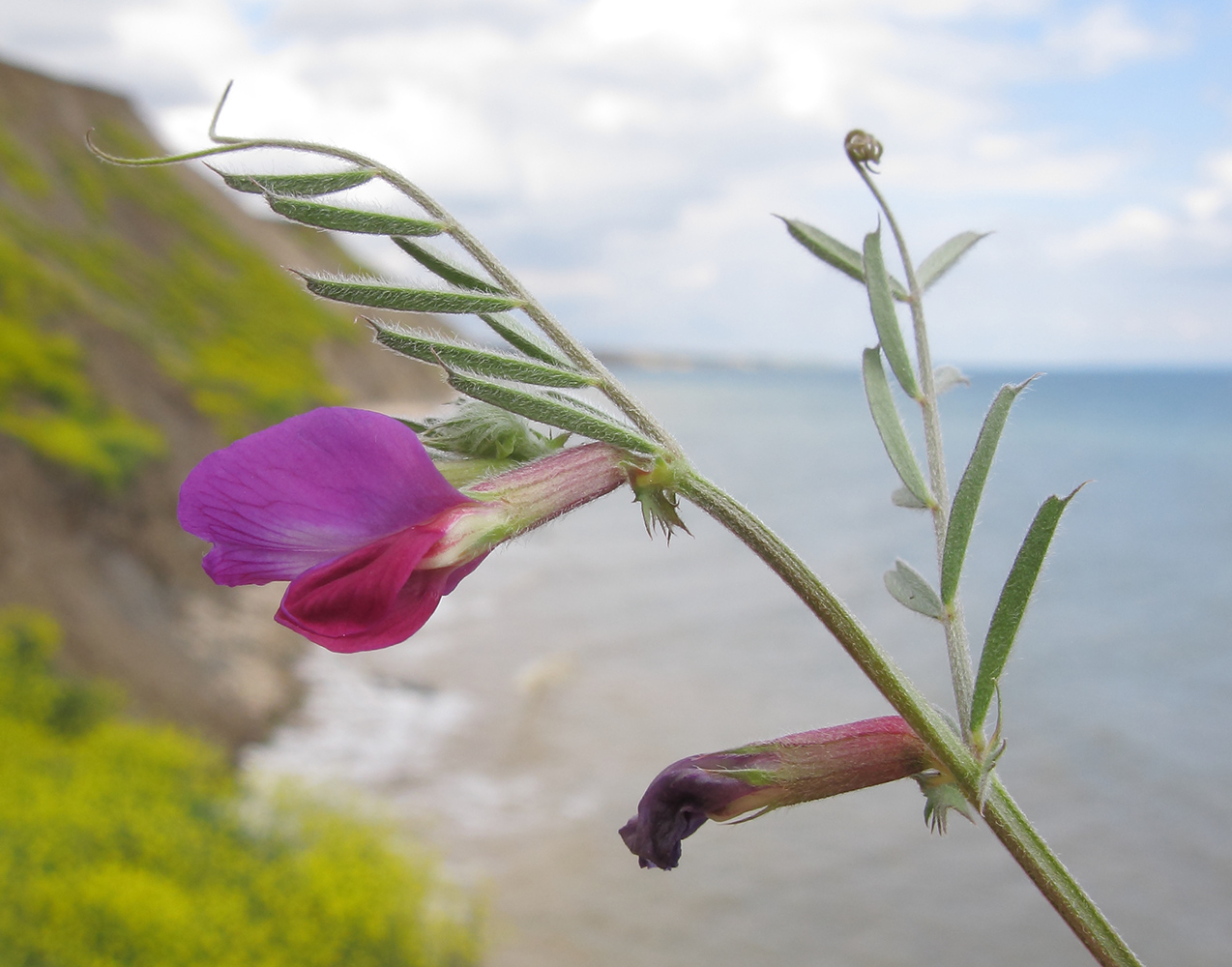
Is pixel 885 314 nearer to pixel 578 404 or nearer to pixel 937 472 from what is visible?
pixel 937 472

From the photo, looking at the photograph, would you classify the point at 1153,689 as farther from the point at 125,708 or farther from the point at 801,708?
the point at 125,708

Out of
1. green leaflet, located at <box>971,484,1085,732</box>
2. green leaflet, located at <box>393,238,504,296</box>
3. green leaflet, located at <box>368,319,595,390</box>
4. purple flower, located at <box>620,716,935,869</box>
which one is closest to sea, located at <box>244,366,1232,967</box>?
green leaflet, located at <box>971,484,1085,732</box>

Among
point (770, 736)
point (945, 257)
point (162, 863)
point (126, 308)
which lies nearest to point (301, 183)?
point (945, 257)

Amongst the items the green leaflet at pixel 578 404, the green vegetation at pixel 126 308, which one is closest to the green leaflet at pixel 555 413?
the green leaflet at pixel 578 404

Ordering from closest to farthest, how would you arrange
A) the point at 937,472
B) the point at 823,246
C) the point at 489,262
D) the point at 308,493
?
1. the point at 308,493
2. the point at 489,262
3. the point at 937,472
4. the point at 823,246

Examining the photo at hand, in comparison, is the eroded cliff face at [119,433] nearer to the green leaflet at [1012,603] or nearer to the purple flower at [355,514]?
the purple flower at [355,514]

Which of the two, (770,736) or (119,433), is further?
(119,433)
